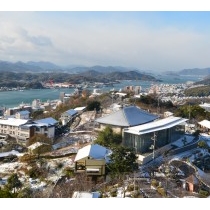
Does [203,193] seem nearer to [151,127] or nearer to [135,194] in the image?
[135,194]

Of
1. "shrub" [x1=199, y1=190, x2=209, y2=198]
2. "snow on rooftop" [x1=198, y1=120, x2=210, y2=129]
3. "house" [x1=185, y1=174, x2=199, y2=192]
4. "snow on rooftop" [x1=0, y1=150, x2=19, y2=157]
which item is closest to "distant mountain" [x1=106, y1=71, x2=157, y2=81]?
"snow on rooftop" [x1=198, y1=120, x2=210, y2=129]

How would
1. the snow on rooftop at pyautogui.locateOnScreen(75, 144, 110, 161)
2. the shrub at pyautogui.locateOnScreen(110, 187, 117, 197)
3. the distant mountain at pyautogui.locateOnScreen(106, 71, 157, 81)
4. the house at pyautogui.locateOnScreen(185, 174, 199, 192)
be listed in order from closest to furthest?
the shrub at pyautogui.locateOnScreen(110, 187, 117, 197) → the house at pyautogui.locateOnScreen(185, 174, 199, 192) → the snow on rooftop at pyautogui.locateOnScreen(75, 144, 110, 161) → the distant mountain at pyautogui.locateOnScreen(106, 71, 157, 81)

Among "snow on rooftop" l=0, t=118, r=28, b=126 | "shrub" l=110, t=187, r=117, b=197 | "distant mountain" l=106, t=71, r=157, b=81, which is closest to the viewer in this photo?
"shrub" l=110, t=187, r=117, b=197

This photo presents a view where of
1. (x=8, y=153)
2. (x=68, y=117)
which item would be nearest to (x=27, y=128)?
(x=68, y=117)

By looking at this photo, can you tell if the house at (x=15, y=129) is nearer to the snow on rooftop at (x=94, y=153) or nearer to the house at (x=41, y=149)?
the house at (x=41, y=149)

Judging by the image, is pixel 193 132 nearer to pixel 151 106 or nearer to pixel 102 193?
pixel 151 106

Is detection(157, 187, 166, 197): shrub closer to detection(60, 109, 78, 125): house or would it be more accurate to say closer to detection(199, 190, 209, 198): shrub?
detection(199, 190, 209, 198): shrub

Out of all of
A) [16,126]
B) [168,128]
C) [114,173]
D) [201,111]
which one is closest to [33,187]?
[114,173]
